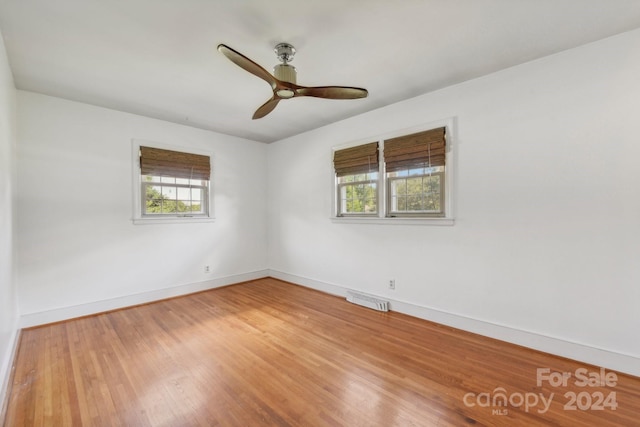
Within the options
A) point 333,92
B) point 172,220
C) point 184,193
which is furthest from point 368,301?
point 184,193

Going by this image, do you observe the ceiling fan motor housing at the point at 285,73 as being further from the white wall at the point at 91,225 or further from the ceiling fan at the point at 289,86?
the white wall at the point at 91,225

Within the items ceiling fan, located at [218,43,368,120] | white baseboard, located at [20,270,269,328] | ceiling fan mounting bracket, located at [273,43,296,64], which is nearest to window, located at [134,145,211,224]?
white baseboard, located at [20,270,269,328]

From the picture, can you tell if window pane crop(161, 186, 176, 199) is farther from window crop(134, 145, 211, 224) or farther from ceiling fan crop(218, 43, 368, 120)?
ceiling fan crop(218, 43, 368, 120)

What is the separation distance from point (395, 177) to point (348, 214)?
3.03 ft

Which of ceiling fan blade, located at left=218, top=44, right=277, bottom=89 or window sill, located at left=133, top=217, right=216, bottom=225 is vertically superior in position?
ceiling fan blade, located at left=218, top=44, right=277, bottom=89

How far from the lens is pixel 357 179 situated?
393cm

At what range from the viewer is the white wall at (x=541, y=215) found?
2107 millimetres

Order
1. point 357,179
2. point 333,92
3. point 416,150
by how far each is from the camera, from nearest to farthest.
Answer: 1. point 333,92
2. point 416,150
3. point 357,179

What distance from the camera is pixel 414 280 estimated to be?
3248 millimetres

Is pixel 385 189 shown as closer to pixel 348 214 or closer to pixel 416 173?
pixel 416 173

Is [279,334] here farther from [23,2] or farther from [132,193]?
[23,2]

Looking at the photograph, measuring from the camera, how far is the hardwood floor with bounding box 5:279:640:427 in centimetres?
170

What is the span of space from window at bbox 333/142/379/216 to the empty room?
0.03 metres

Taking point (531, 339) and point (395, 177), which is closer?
point (531, 339)
